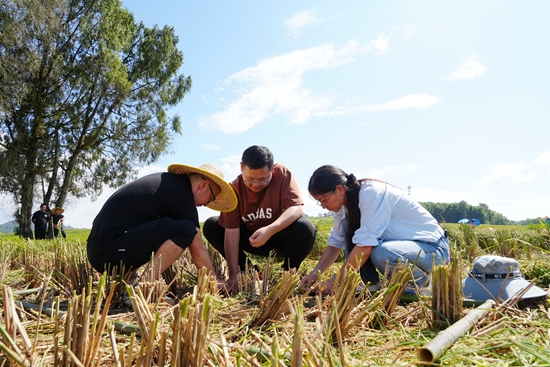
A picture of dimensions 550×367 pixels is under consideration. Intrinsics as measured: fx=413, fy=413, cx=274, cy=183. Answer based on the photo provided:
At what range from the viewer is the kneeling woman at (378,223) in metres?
2.94

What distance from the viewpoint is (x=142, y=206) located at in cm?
306

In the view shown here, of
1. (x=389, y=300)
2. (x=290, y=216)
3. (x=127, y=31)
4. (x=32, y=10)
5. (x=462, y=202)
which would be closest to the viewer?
(x=389, y=300)

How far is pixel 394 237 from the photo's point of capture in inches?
124

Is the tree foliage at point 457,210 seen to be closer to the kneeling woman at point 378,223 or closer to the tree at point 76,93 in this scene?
the tree at point 76,93

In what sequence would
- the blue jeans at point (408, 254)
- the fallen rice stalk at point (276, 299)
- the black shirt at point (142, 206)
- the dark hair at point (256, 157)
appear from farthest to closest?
the dark hair at point (256, 157)
the black shirt at point (142, 206)
the blue jeans at point (408, 254)
the fallen rice stalk at point (276, 299)

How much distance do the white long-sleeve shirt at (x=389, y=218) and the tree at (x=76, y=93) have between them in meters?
18.6

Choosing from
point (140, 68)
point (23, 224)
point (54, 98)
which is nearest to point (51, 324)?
point (23, 224)

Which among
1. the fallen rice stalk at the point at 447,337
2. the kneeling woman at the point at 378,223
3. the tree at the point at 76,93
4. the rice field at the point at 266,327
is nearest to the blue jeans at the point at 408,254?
the kneeling woman at the point at 378,223

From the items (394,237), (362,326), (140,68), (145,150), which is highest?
(140,68)

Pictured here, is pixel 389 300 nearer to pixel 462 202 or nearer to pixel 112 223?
pixel 112 223

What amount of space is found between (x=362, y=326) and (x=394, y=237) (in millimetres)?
Result: 1267

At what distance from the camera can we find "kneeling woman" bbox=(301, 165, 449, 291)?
294 cm

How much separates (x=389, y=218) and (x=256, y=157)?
122 cm

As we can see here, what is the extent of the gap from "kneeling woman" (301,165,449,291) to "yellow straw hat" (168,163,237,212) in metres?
0.77
